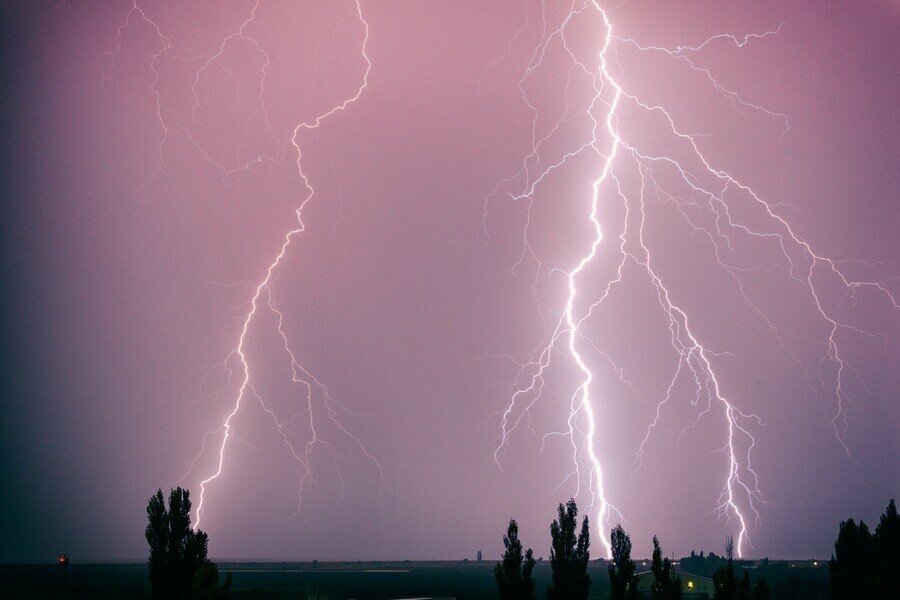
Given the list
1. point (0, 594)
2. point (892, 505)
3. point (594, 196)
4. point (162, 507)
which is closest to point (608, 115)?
point (594, 196)

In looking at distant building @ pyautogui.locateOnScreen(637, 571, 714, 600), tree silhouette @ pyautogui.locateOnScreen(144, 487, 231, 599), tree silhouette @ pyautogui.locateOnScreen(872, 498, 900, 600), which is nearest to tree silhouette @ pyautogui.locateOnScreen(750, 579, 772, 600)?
tree silhouette @ pyautogui.locateOnScreen(872, 498, 900, 600)

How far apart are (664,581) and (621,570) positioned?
5766 millimetres

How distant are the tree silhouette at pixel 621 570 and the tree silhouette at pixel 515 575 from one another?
6.90 feet

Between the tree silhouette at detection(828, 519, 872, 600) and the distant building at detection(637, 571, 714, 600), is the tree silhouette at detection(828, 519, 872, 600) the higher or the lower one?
the higher one

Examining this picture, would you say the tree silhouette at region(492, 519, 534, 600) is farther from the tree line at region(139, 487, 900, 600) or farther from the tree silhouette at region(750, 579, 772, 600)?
the tree silhouette at region(750, 579, 772, 600)

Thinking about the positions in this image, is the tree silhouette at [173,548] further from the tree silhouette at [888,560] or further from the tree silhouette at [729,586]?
the tree silhouette at [888,560]

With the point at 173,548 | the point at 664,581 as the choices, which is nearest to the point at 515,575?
the point at 664,581

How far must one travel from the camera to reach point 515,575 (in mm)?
17703

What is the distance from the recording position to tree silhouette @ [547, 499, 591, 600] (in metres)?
18.7

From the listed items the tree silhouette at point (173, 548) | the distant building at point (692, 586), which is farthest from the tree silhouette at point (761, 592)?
the distant building at point (692, 586)

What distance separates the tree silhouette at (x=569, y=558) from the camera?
18.7 metres

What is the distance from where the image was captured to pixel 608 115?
2873cm

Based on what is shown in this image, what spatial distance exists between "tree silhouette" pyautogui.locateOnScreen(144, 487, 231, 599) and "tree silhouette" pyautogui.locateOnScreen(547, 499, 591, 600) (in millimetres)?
8959

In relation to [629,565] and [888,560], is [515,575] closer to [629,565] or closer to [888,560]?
[629,565]
